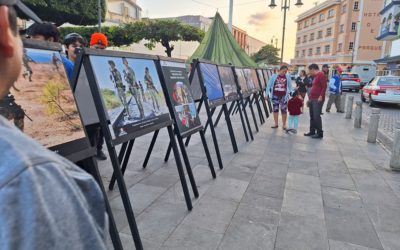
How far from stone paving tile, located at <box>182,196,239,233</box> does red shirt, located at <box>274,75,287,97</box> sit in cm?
527

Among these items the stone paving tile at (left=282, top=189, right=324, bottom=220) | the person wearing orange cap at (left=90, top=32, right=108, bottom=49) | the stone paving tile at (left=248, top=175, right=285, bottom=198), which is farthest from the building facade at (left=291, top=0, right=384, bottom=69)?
the person wearing orange cap at (left=90, top=32, right=108, bottom=49)

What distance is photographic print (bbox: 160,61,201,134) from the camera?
3.78 metres

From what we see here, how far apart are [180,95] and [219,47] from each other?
979 cm

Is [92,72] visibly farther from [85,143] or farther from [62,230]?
[62,230]

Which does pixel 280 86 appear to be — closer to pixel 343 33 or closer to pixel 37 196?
pixel 37 196

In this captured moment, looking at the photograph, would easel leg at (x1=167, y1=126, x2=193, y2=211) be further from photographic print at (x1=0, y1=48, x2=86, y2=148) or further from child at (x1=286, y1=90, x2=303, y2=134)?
child at (x1=286, y1=90, x2=303, y2=134)

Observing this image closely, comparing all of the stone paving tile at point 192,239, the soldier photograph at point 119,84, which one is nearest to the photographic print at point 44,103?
the soldier photograph at point 119,84

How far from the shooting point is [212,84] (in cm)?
550

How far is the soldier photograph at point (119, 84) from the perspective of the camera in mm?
2803

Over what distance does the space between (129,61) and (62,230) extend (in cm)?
264

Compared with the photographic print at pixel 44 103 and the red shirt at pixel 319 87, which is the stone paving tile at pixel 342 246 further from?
the red shirt at pixel 319 87

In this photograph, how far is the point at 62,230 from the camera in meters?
0.61

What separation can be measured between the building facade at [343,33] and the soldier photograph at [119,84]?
4810 cm

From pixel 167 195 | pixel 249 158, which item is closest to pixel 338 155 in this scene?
pixel 249 158
